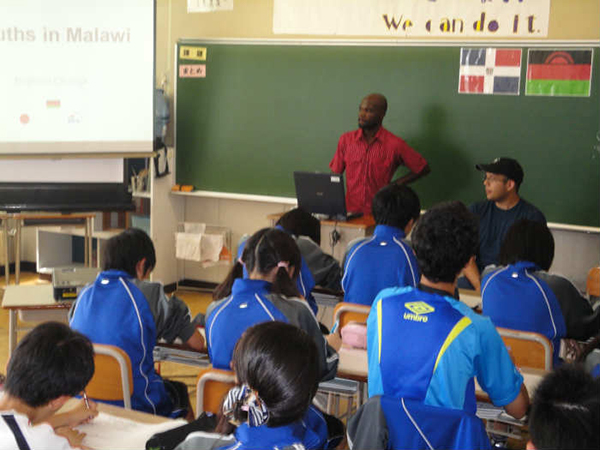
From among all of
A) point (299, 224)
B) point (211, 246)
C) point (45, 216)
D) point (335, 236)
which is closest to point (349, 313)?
point (299, 224)

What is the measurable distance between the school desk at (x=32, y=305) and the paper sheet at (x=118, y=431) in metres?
1.47

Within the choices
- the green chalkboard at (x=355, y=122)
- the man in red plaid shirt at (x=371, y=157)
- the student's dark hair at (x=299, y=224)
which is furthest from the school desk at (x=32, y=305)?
the green chalkboard at (x=355, y=122)

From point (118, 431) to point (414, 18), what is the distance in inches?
176

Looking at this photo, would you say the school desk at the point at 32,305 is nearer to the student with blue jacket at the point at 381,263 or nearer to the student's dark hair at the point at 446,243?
the student with blue jacket at the point at 381,263

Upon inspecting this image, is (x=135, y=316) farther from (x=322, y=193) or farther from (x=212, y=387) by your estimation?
(x=322, y=193)

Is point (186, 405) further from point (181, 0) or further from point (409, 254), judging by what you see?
point (181, 0)

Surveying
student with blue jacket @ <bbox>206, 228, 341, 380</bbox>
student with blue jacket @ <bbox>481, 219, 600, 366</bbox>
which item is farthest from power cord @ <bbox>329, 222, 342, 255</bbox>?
student with blue jacket @ <bbox>206, 228, 341, 380</bbox>

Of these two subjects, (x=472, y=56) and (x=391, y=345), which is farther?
(x=472, y=56)

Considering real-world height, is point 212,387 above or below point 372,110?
below

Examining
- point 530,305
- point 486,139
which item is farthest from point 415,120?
point 530,305

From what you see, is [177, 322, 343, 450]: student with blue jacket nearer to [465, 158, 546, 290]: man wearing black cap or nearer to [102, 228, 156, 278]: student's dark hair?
[102, 228, 156, 278]: student's dark hair

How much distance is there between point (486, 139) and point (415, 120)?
564 millimetres

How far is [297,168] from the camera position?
20.8 ft

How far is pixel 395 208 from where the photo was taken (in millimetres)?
3725
